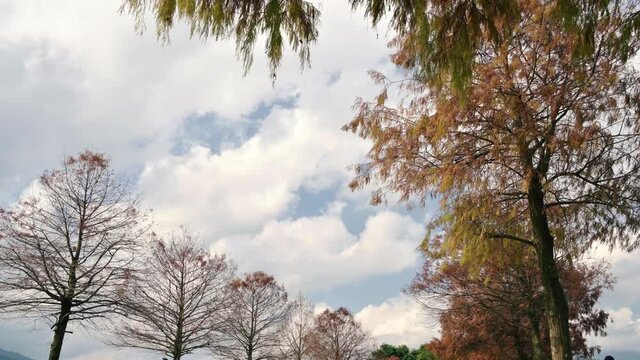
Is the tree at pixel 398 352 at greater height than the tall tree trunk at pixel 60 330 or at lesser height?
greater

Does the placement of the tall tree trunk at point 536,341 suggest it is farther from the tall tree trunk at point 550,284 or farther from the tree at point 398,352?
the tree at point 398,352

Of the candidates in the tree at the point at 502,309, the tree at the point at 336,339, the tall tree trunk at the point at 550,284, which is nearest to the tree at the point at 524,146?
the tall tree trunk at the point at 550,284

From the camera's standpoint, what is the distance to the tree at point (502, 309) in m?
20.5

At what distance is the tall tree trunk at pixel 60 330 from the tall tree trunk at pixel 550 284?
13134mm

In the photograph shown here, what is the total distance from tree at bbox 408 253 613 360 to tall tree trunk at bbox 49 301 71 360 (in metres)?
14.0

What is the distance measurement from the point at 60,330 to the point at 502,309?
57.4 feet

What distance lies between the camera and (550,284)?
30.0ft

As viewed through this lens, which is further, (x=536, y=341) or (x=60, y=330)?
(x=536, y=341)

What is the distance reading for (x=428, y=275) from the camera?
23375mm

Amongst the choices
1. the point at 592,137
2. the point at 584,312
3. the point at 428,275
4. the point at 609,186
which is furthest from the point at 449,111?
the point at 584,312

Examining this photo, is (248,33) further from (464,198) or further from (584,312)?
(584,312)

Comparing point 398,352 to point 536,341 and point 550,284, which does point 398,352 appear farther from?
point 550,284

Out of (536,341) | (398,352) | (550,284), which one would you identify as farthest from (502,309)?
(398,352)

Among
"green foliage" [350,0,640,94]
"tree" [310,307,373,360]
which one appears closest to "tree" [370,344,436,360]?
"tree" [310,307,373,360]
